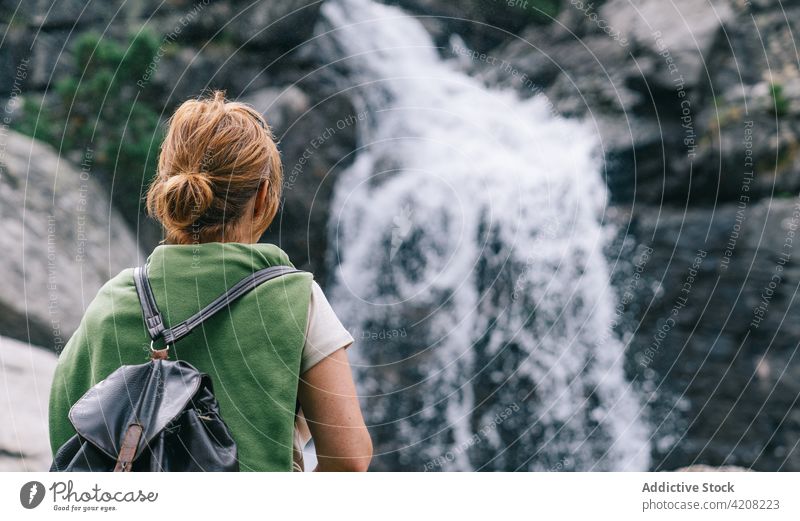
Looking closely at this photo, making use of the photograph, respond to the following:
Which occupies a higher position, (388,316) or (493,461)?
(388,316)

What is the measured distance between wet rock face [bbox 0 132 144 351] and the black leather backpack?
315cm

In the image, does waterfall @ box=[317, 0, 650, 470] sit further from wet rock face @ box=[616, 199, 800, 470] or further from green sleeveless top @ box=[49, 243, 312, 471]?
green sleeveless top @ box=[49, 243, 312, 471]

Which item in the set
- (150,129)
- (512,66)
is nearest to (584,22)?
(512,66)

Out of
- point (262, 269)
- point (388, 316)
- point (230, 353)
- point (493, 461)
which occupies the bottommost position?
point (493, 461)

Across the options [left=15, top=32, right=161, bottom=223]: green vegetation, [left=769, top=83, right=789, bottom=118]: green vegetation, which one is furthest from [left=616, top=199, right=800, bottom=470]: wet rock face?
Result: [left=15, top=32, right=161, bottom=223]: green vegetation

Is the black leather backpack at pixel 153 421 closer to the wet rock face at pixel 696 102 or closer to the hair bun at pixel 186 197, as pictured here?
the hair bun at pixel 186 197

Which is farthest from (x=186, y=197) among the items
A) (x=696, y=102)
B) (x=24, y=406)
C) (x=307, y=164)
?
(x=696, y=102)

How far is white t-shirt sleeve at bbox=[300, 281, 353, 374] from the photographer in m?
1.02

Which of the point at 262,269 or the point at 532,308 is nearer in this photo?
the point at 262,269

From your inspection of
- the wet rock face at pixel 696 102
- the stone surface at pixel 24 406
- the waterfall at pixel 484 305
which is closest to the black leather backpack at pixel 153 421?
the stone surface at pixel 24 406
